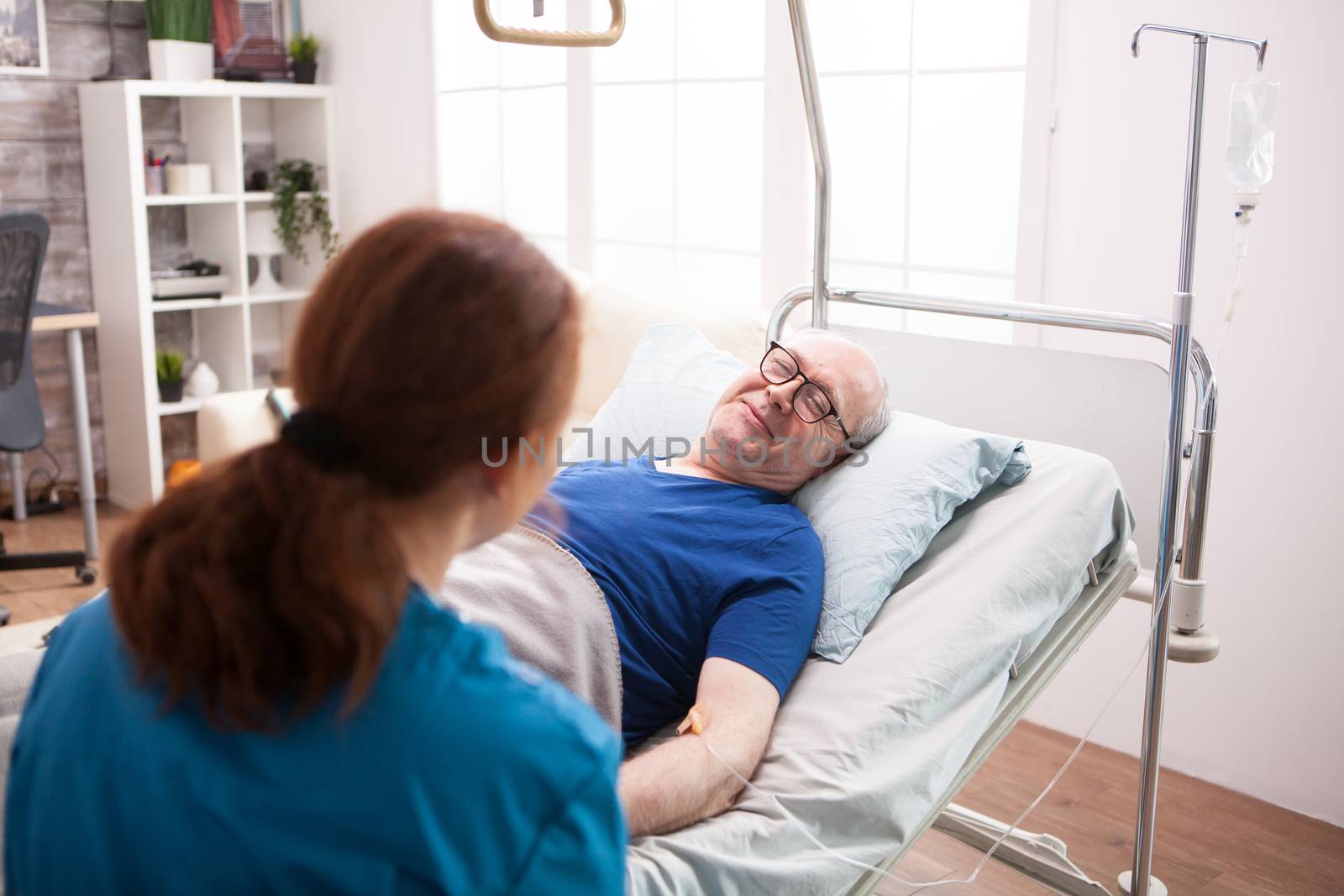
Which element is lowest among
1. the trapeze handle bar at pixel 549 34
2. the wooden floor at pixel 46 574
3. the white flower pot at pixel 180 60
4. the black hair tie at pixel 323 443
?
the wooden floor at pixel 46 574

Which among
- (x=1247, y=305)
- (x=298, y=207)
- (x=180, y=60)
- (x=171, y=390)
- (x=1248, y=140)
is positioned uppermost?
(x=180, y=60)

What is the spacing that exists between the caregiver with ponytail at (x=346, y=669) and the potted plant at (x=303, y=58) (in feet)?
12.2

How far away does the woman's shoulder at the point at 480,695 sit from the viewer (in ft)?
2.32

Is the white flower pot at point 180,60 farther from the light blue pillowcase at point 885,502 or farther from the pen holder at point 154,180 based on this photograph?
the light blue pillowcase at point 885,502

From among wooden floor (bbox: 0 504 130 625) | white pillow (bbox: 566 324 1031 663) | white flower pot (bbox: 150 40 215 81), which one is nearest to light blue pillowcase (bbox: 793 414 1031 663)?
white pillow (bbox: 566 324 1031 663)

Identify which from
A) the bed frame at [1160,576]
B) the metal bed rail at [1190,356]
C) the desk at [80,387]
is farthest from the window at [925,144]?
the desk at [80,387]

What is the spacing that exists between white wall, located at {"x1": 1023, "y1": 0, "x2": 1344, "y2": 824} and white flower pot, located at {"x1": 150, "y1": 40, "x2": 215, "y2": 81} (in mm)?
2819

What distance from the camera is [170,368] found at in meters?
3.97

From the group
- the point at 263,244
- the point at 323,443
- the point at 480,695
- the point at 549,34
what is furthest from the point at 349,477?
the point at 263,244

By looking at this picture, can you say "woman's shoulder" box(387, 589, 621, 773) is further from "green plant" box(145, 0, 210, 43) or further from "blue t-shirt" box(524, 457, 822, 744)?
"green plant" box(145, 0, 210, 43)

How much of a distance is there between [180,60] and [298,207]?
0.58 metres

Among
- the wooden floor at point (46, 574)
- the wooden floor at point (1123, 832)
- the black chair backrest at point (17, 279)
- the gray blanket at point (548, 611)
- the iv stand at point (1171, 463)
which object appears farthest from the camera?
the wooden floor at point (46, 574)

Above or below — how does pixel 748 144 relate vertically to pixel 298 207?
above

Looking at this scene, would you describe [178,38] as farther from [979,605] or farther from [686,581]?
[979,605]
